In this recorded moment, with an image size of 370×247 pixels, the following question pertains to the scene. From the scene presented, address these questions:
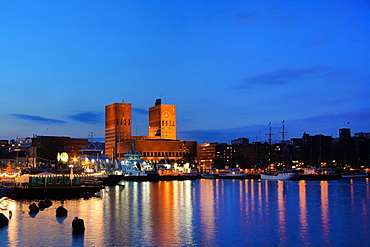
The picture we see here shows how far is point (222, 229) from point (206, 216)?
8.94 m

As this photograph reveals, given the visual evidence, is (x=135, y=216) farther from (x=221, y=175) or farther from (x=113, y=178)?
(x=221, y=175)

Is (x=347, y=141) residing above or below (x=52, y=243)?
above

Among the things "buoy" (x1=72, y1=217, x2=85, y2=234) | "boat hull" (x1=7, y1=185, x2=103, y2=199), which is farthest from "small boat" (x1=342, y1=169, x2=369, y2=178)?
"buoy" (x1=72, y1=217, x2=85, y2=234)

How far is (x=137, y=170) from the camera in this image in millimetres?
152000

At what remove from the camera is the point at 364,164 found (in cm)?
19962

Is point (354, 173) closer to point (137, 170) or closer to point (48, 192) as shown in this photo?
point (137, 170)

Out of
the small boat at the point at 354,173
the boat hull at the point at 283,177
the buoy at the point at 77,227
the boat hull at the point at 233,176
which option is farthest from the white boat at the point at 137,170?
the buoy at the point at 77,227

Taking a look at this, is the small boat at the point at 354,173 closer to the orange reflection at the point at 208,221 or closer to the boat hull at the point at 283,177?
the boat hull at the point at 283,177

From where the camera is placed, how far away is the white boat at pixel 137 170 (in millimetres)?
148137

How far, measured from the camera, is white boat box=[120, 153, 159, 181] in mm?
148137

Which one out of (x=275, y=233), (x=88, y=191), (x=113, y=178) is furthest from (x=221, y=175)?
(x=275, y=233)

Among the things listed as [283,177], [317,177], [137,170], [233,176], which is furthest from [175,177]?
[317,177]

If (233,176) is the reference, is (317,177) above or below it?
below

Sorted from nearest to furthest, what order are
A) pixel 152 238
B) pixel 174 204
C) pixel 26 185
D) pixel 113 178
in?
pixel 152 238, pixel 174 204, pixel 26 185, pixel 113 178
